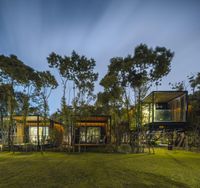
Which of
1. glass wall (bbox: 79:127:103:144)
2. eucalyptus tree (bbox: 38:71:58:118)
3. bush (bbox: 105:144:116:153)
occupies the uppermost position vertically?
eucalyptus tree (bbox: 38:71:58:118)

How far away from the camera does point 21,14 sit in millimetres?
11781

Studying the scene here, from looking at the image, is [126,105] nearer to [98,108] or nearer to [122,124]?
[122,124]

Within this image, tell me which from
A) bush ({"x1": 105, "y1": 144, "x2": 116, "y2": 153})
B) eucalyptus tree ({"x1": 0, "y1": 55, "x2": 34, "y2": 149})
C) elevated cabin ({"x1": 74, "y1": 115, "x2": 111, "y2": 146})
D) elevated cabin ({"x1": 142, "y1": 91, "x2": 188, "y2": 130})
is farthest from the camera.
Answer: elevated cabin ({"x1": 74, "y1": 115, "x2": 111, "y2": 146})

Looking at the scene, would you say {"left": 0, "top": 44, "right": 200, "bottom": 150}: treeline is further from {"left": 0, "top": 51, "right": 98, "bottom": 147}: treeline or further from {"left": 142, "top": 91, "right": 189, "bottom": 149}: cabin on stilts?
{"left": 142, "top": 91, "right": 189, "bottom": 149}: cabin on stilts

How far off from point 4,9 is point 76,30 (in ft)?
18.7

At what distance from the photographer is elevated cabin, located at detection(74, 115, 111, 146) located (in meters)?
16.6

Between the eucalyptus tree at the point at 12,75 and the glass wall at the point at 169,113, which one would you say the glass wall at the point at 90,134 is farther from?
the eucalyptus tree at the point at 12,75

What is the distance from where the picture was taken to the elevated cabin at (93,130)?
16.6 m

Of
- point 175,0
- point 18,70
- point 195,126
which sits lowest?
point 195,126

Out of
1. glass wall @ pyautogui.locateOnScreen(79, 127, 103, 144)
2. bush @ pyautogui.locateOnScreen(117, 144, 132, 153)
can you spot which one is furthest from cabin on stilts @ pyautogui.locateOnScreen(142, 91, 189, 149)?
glass wall @ pyautogui.locateOnScreen(79, 127, 103, 144)

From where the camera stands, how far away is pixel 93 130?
766 inches

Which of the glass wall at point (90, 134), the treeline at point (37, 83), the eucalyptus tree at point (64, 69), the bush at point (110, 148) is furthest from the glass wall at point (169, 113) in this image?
the eucalyptus tree at point (64, 69)

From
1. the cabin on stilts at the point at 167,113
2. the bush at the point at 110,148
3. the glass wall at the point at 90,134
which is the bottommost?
the bush at the point at 110,148

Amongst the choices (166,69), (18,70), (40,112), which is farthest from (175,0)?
(40,112)
